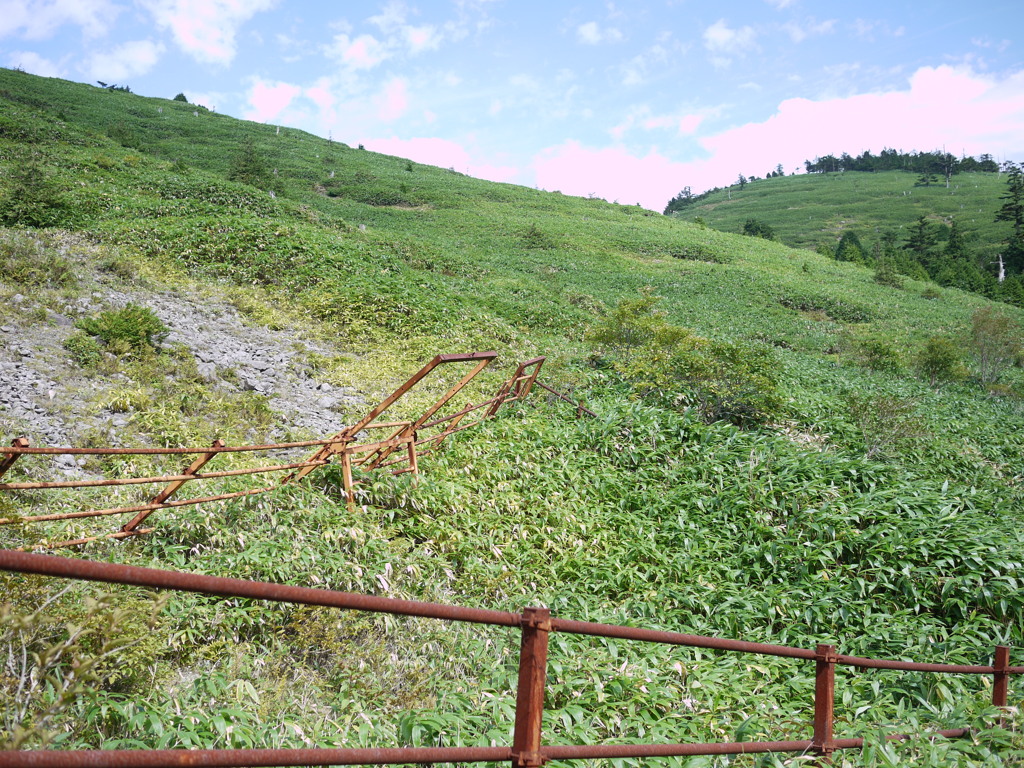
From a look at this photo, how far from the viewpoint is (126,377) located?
30.5 feet

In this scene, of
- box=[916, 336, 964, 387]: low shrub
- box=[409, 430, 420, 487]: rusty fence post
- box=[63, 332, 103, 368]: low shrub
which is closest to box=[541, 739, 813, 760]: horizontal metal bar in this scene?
box=[409, 430, 420, 487]: rusty fence post

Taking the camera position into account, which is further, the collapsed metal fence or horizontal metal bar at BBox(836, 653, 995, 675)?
the collapsed metal fence

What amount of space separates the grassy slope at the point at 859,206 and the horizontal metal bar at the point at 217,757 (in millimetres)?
104208

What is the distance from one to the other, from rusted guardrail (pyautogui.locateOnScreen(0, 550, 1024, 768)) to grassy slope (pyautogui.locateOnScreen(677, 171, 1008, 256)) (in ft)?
337

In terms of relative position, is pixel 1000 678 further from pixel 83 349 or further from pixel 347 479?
pixel 83 349

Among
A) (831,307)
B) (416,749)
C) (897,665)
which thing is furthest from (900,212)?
(416,749)

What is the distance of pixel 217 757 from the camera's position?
4.59 feet

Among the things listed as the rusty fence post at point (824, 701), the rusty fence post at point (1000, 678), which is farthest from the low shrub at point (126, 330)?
the rusty fence post at point (1000, 678)

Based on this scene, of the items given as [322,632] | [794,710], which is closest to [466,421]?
[322,632]

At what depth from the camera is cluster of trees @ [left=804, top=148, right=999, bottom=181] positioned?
14925cm

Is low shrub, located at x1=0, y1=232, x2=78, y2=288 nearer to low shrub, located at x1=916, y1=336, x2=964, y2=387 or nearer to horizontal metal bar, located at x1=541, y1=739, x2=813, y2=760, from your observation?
horizontal metal bar, located at x1=541, y1=739, x2=813, y2=760

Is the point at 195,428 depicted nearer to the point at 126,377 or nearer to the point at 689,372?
the point at 126,377

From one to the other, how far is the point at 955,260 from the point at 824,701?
86132 millimetres

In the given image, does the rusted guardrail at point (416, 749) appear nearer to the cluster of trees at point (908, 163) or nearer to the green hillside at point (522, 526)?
the green hillside at point (522, 526)
